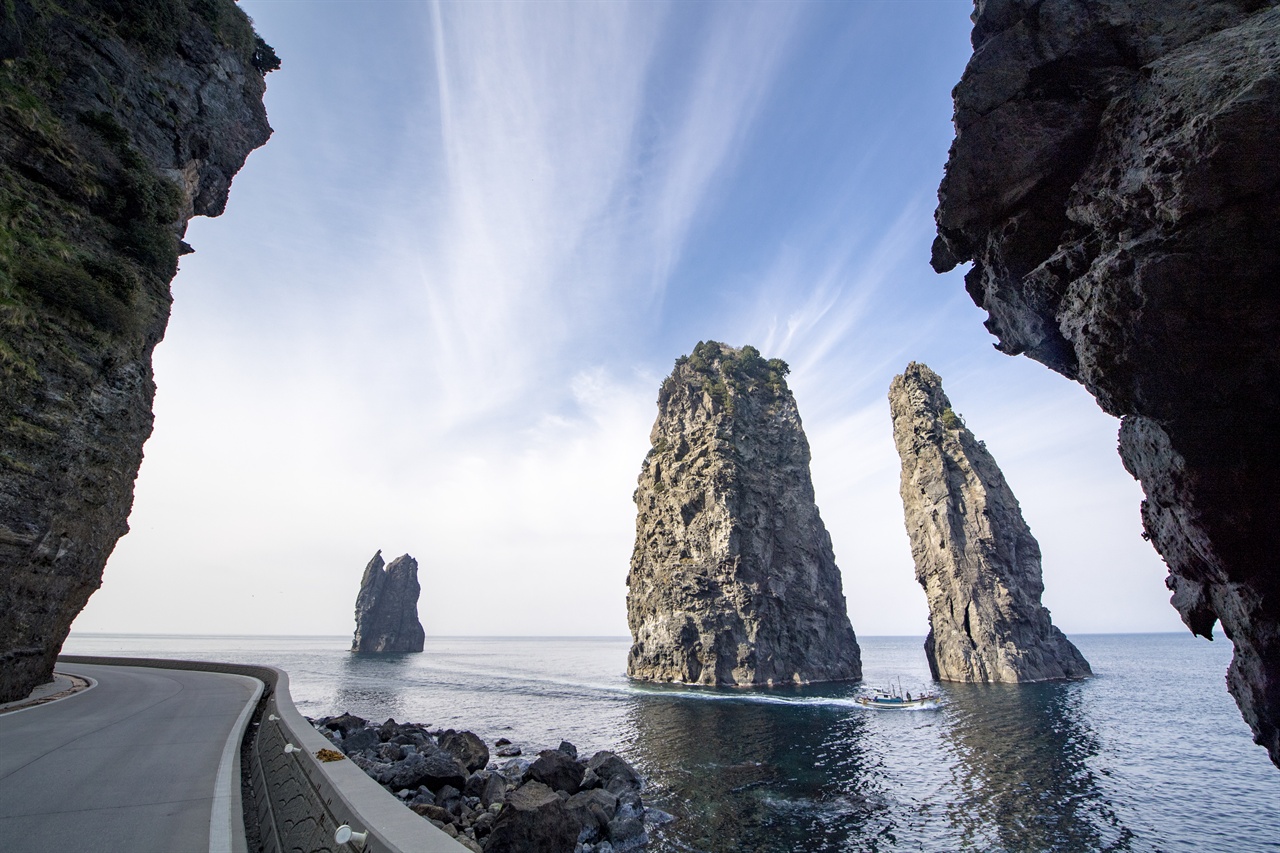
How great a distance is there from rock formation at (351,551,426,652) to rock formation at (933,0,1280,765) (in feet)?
533

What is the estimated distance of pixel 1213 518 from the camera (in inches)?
489

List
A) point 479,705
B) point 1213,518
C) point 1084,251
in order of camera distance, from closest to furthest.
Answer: point 1213,518
point 1084,251
point 479,705

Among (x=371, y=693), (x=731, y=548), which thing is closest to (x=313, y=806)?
(x=371, y=693)

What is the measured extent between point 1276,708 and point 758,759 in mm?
20442

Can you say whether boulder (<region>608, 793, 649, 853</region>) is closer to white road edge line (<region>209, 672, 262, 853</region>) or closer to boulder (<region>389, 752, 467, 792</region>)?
boulder (<region>389, 752, 467, 792</region>)

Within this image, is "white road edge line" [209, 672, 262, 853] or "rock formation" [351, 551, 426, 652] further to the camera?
"rock formation" [351, 551, 426, 652]

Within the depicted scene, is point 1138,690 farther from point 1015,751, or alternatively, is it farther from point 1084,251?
point 1084,251

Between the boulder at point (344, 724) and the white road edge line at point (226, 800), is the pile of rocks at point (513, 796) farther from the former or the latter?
the white road edge line at point (226, 800)

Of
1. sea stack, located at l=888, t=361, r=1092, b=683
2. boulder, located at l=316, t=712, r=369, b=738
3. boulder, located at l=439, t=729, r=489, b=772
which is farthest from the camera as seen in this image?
sea stack, located at l=888, t=361, r=1092, b=683

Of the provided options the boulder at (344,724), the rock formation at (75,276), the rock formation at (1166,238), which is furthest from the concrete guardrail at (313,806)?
the boulder at (344,724)

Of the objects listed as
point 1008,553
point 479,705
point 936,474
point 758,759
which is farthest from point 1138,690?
point 479,705

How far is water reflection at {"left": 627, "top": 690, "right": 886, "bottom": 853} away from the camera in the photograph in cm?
Result: 1803

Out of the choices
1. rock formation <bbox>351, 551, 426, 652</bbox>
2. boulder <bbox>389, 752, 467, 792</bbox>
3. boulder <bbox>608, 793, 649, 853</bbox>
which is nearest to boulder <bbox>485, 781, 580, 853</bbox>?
boulder <bbox>608, 793, 649, 853</bbox>

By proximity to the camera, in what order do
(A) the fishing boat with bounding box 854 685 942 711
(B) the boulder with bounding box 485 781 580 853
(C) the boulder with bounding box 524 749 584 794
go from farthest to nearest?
(A) the fishing boat with bounding box 854 685 942 711
(C) the boulder with bounding box 524 749 584 794
(B) the boulder with bounding box 485 781 580 853
